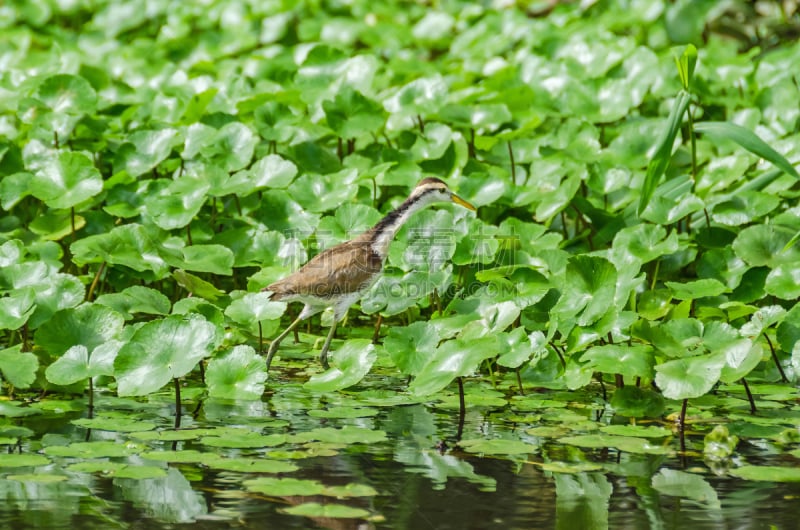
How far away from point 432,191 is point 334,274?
697mm

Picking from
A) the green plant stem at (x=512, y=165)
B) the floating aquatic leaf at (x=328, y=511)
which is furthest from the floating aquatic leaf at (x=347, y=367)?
the green plant stem at (x=512, y=165)

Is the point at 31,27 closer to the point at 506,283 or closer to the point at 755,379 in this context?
the point at 506,283

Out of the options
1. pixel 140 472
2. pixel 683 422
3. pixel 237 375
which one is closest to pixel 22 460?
pixel 140 472

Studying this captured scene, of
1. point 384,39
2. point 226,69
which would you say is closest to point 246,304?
point 226,69

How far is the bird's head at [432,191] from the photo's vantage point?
5234 millimetres

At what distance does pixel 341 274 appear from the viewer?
4879mm

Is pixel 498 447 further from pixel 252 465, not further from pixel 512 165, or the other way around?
pixel 512 165

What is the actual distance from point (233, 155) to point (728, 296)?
2.63 meters

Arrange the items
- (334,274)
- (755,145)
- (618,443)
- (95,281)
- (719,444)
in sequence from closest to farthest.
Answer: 1. (719,444)
2. (618,443)
3. (334,274)
4. (755,145)
5. (95,281)

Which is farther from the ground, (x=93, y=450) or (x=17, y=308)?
(x=17, y=308)

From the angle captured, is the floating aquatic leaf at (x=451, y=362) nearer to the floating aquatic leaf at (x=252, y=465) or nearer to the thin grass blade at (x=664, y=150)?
the floating aquatic leaf at (x=252, y=465)

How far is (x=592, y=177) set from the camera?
5.95 meters

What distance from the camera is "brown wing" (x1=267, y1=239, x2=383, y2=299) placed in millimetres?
4848

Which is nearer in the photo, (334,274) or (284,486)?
(284,486)
